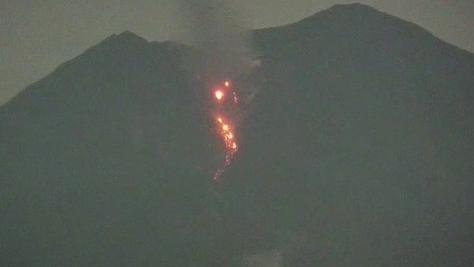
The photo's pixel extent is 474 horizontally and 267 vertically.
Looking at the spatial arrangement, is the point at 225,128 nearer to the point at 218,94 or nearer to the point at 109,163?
the point at 218,94

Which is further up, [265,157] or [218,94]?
[218,94]

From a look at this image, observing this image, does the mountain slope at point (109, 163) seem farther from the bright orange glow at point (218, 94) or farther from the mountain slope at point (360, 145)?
the mountain slope at point (360, 145)

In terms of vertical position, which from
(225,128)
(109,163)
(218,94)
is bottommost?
(109,163)

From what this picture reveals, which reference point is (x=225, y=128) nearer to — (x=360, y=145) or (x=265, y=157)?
(x=265, y=157)

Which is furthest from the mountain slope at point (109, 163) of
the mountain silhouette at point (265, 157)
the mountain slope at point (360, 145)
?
the mountain slope at point (360, 145)

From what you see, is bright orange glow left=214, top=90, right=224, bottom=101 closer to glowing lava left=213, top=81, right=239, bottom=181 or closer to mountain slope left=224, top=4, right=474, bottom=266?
glowing lava left=213, top=81, right=239, bottom=181

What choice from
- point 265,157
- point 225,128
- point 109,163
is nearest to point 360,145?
point 265,157

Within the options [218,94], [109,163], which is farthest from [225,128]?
[109,163]

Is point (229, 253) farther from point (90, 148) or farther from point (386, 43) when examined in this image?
point (386, 43)

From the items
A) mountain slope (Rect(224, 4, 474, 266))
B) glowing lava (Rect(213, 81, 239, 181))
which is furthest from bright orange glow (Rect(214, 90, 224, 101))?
mountain slope (Rect(224, 4, 474, 266))
